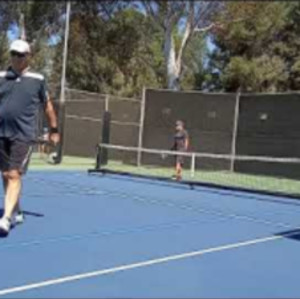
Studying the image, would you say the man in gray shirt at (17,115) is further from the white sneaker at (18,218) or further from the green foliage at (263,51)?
the green foliage at (263,51)

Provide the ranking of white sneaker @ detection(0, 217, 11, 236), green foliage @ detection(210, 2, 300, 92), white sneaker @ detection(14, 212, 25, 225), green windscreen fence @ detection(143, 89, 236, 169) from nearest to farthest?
1. white sneaker @ detection(0, 217, 11, 236)
2. white sneaker @ detection(14, 212, 25, 225)
3. green windscreen fence @ detection(143, 89, 236, 169)
4. green foliage @ detection(210, 2, 300, 92)

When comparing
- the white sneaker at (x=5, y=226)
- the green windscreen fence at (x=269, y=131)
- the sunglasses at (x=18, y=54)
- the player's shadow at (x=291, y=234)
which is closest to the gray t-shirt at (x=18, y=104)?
the sunglasses at (x=18, y=54)

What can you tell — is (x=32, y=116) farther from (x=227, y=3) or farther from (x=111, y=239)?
(x=227, y=3)

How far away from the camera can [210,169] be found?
73.6 ft

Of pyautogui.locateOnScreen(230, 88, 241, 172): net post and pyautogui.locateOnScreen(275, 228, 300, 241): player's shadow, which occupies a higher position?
pyautogui.locateOnScreen(230, 88, 241, 172): net post

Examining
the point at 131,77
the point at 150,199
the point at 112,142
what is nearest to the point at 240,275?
the point at 150,199

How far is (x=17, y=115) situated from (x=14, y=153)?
0.39 meters

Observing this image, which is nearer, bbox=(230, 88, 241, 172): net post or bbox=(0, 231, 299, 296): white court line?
bbox=(0, 231, 299, 296): white court line

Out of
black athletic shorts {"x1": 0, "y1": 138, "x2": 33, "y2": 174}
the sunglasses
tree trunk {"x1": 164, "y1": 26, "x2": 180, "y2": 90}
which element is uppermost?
tree trunk {"x1": 164, "y1": 26, "x2": 180, "y2": 90}

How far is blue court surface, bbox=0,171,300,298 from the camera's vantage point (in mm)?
5645

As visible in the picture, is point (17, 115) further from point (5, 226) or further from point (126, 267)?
point (126, 267)

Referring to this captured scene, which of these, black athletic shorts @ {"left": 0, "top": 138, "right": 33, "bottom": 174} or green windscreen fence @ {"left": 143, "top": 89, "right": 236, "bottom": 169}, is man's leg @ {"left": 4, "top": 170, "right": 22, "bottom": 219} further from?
green windscreen fence @ {"left": 143, "top": 89, "right": 236, "bottom": 169}

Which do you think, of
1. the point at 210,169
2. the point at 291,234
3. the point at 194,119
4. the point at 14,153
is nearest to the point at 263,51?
the point at 194,119

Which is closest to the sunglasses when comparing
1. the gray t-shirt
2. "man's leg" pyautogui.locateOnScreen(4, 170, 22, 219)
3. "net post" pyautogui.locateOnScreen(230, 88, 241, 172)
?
the gray t-shirt
